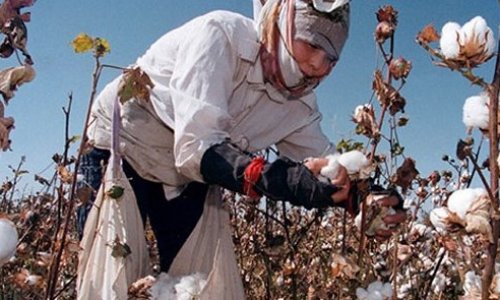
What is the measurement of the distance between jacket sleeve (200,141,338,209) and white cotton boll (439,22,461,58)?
0.44 metres

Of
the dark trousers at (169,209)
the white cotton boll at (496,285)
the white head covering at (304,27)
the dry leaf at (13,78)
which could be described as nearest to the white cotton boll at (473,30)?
the white cotton boll at (496,285)

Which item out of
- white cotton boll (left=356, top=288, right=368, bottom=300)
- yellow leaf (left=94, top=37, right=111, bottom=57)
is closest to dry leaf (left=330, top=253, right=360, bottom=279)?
white cotton boll (left=356, top=288, right=368, bottom=300)

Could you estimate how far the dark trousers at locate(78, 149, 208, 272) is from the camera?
204cm

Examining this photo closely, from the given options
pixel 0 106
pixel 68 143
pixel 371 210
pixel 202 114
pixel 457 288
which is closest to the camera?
pixel 0 106

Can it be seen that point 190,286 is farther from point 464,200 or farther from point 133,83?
point 464,200

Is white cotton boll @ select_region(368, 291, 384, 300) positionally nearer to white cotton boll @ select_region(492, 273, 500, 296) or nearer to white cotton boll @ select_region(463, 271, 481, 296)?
white cotton boll @ select_region(463, 271, 481, 296)

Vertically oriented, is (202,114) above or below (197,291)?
above

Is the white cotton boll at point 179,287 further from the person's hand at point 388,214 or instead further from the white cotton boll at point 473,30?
the white cotton boll at point 473,30

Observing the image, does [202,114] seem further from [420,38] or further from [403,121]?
[420,38]

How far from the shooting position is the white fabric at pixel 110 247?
1772mm

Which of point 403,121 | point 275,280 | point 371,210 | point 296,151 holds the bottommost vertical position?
point 371,210

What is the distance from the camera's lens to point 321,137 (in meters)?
2.25

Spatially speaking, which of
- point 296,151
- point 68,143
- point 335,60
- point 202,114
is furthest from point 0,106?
point 296,151

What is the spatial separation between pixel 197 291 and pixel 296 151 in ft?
2.13
